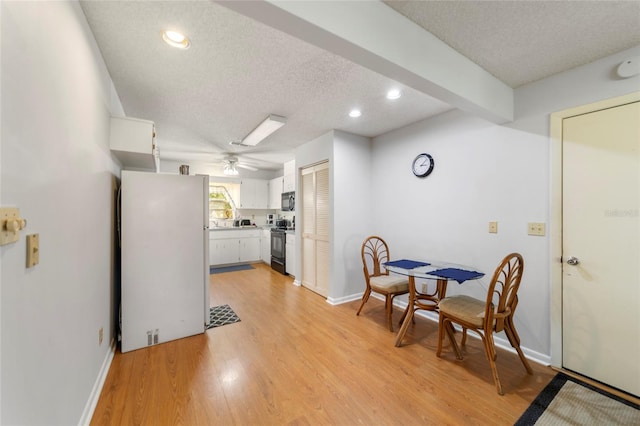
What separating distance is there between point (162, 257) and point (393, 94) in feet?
9.06

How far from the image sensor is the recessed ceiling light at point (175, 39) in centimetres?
163

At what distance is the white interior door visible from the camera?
1.80 meters

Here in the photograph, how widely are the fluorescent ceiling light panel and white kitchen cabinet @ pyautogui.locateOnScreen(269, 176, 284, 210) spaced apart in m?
2.16

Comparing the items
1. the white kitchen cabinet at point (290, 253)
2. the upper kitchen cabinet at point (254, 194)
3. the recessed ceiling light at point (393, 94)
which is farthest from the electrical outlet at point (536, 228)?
the upper kitchen cabinet at point (254, 194)

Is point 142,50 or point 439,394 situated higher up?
point 142,50

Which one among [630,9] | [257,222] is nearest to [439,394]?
[630,9]

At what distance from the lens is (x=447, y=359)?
221 cm

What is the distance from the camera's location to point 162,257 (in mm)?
2467

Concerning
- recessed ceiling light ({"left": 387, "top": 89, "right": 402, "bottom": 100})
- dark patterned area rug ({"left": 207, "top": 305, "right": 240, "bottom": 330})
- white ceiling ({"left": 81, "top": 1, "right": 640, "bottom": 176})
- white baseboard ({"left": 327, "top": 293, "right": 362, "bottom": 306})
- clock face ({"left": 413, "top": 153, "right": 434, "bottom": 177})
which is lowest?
dark patterned area rug ({"left": 207, "top": 305, "right": 240, "bottom": 330})

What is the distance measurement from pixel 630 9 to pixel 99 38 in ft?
10.7

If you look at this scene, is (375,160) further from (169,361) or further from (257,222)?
(257,222)

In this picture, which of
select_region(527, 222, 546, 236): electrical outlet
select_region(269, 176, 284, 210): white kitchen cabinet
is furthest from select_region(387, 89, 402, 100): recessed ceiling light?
select_region(269, 176, 284, 210): white kitchen cabinet

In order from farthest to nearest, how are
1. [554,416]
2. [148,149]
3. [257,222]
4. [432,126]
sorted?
[257,222] → [432,126] → [148,149] → [554,416]

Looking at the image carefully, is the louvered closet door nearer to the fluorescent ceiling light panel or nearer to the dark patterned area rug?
the fluorescent ceiling light panel
